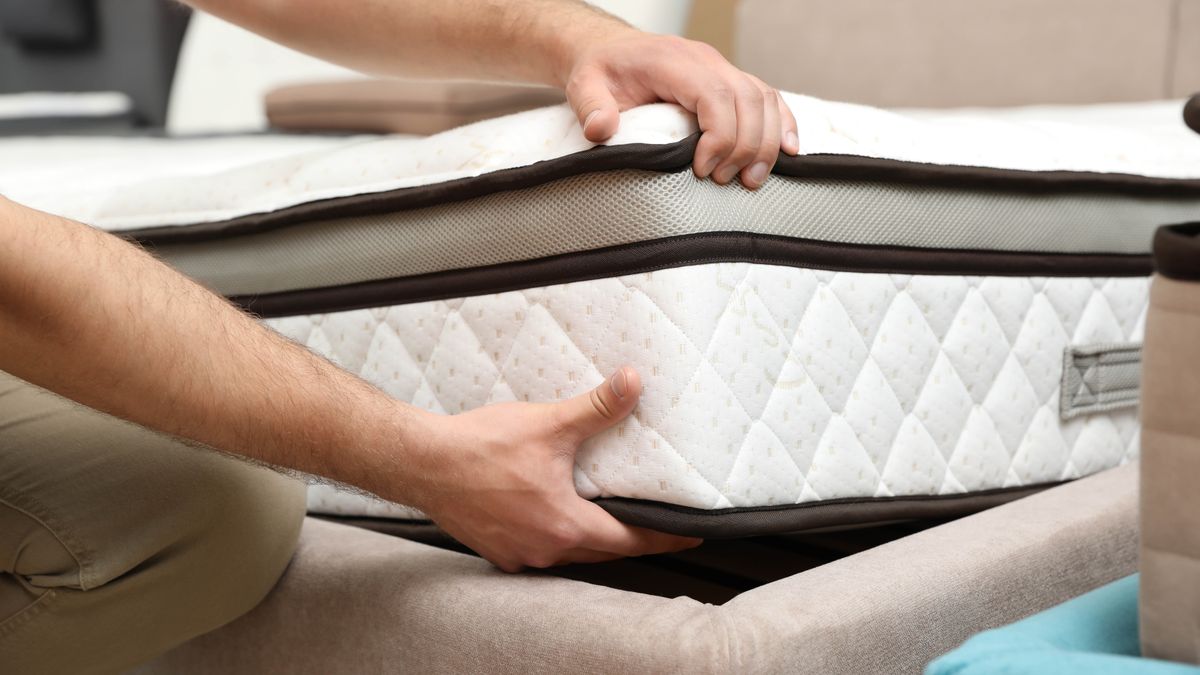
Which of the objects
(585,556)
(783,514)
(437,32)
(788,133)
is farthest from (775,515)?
(437,32)

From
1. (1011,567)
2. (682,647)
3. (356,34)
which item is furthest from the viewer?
(356,34)

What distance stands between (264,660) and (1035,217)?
1.86 feet

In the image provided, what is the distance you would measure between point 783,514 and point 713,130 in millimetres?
209

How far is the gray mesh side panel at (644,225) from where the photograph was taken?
605mm

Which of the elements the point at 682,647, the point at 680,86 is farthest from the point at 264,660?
the point at 680,86

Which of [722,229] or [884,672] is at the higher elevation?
[722,229]

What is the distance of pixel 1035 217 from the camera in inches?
29.3

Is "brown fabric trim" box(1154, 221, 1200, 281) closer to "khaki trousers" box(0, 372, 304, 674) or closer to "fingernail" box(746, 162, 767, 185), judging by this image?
"fingernail" box(746, 162, 767, 185)

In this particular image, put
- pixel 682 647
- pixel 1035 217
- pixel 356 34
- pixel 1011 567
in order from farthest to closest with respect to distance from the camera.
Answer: pixel 356 34 → pixel 1035 217 → pixel 1011 567 → pixel 682 647

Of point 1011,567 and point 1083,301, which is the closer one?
point 1011,567

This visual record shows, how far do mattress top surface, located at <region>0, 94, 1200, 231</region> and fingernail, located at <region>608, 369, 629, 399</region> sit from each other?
0.38 ft

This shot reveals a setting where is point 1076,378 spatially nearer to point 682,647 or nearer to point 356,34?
point 682,647

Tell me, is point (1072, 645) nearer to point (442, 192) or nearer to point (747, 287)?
point (747, 287)

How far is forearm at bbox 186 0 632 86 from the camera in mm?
760
